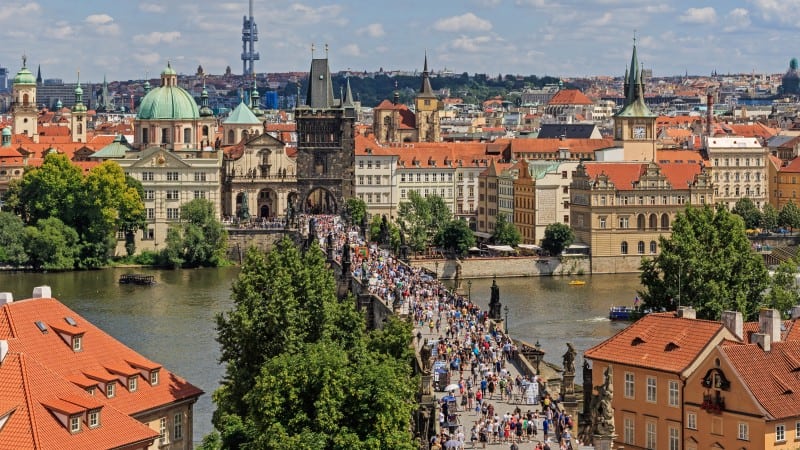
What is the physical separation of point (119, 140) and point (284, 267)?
86650 millimetres

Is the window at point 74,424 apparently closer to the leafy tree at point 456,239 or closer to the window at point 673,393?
the window at point 673,393

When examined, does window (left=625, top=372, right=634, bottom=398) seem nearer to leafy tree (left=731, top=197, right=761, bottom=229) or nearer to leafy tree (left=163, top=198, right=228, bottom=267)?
leafy tree (left=163, top=198, right=228, bottom=267)

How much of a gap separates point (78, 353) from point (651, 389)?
13.7m

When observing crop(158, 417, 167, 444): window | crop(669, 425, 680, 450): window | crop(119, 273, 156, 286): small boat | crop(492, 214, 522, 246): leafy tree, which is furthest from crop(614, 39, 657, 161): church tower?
crop(158, 417, 167, 444): window

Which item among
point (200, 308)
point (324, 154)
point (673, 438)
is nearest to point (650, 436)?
point (673, 438)

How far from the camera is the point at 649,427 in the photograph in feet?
148

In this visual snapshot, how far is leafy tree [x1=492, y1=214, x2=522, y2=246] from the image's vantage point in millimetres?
114812

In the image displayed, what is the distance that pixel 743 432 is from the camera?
42.3 m

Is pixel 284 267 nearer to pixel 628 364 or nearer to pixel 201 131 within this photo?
pixel 628 364

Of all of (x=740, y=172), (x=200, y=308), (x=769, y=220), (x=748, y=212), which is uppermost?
(x=740, y=172)

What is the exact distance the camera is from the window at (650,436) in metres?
45.1

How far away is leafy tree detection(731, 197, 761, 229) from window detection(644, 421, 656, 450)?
7656 cm

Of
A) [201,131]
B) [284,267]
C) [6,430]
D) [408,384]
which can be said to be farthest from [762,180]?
[6,430]

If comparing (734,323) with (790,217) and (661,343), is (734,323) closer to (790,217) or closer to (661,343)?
(661,343)
